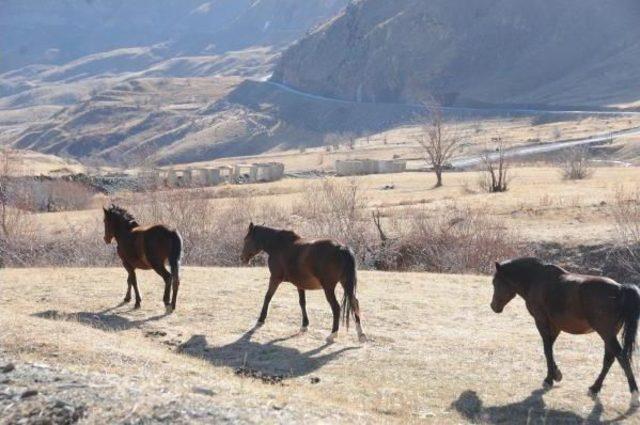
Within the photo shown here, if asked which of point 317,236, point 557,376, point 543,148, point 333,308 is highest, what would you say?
point 543,148

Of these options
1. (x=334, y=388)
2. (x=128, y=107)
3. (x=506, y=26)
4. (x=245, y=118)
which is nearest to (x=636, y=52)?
(x=506, y=26)

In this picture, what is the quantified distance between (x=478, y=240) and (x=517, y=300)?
13.1 m

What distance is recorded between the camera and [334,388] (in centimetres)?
1271

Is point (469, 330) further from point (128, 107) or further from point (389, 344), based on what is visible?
point (128, 107)

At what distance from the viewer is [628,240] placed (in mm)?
33469

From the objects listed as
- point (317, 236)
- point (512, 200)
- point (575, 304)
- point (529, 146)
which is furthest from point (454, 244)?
point (529, 146)

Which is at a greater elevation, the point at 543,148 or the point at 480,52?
the point at 480,52

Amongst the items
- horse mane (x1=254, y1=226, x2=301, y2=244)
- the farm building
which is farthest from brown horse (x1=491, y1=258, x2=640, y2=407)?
the farm building

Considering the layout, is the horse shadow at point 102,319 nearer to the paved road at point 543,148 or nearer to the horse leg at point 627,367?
the horse leg at point 627,367

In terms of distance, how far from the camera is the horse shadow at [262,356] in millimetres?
13797

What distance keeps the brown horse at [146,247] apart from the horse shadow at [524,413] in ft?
25.1

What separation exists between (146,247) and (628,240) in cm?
2209

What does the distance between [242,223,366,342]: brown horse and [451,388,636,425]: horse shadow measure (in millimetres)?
3749

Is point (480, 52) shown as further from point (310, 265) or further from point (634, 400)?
point (634, 400)
